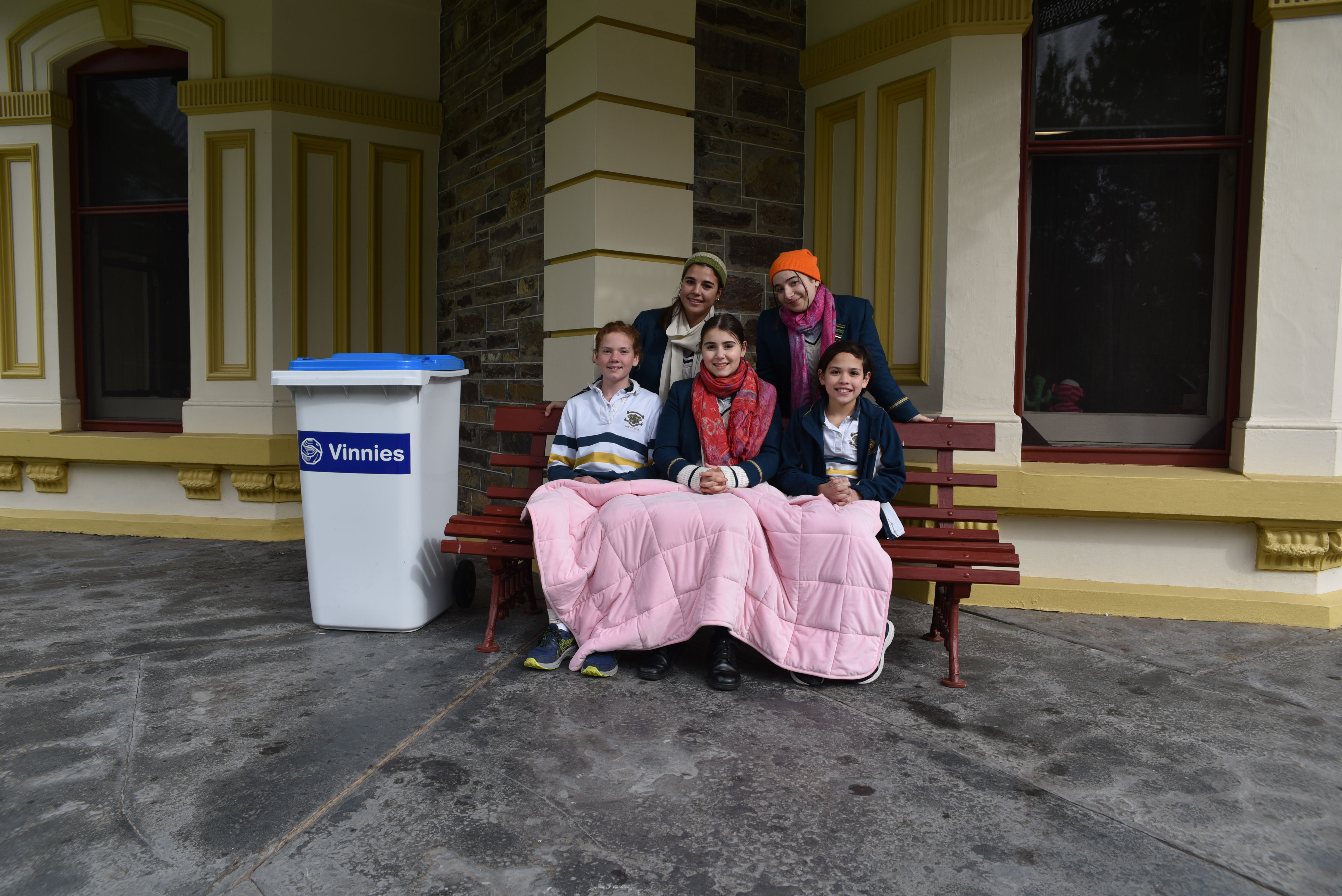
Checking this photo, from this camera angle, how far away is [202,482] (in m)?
6.32

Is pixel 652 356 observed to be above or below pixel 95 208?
below

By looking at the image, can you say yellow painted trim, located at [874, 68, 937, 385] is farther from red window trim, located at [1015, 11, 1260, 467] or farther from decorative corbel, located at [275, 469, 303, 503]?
decorative corbel, located at [275, 469, 303, 503]

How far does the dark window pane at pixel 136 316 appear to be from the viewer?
21.9 ft

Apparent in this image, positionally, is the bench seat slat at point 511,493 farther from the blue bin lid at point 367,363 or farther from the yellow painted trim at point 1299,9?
the yellow painted trim at point 1299,9

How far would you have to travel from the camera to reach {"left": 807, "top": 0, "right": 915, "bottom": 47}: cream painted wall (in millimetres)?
4855

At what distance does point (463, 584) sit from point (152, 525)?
349 centimetres

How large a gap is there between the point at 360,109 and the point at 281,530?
3100 mm

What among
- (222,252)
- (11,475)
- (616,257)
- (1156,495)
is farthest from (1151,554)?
(11,475)

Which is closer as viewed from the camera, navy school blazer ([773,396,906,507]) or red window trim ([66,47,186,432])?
navy school blazer ([773,396,906,507])

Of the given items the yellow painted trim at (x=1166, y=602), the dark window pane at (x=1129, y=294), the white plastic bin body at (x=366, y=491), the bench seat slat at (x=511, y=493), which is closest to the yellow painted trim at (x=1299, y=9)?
the dark window pane at (x=1129, y=294)

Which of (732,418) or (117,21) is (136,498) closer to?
(117,21)

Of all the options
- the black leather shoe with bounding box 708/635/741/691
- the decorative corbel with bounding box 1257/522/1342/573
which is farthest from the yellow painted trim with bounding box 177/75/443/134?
the decorative corbel with bounding box 1257/522/1342/573

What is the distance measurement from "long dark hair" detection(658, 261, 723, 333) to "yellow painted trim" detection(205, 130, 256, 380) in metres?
3.52

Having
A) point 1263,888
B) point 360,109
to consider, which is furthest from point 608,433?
point 360,109
